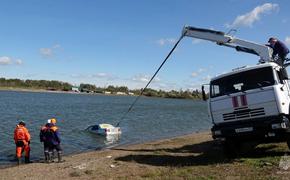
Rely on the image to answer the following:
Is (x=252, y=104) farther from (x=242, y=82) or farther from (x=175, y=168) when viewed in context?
(x=175, y=168)

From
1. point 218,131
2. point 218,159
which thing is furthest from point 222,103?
point 218,159

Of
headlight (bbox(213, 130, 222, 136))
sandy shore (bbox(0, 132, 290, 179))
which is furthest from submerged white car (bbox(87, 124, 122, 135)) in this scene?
headlight (bbox(213, 130, 222, 136))

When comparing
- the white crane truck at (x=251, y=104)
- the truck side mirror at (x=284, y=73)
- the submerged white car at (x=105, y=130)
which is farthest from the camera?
the submerged white car at (x=105, y=130)

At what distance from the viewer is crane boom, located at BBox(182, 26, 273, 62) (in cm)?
1447

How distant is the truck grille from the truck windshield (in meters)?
0.71

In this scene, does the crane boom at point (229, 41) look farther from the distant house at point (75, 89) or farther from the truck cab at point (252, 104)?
the distant house at point (75, 89)

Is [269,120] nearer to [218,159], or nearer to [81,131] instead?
[218,159]

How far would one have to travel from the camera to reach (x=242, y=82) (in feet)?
42.5

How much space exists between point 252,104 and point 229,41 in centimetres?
417

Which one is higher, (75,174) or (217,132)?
(217,132)

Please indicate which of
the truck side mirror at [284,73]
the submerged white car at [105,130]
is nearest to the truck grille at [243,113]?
the truck side mirror at [284,73]

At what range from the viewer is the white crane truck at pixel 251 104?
12.1 m

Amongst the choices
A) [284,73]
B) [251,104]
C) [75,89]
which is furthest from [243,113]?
[75,89]

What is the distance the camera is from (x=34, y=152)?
21.2 meters
